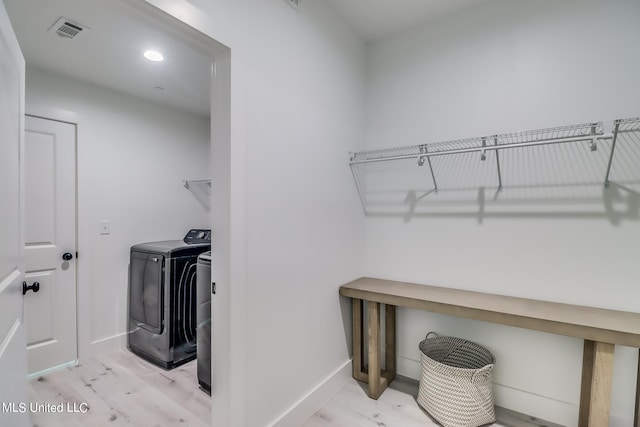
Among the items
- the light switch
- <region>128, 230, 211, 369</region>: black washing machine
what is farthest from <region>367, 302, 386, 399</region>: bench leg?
the light switch

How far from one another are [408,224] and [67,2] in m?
2.50

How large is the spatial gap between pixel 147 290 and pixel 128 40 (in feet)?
6.41

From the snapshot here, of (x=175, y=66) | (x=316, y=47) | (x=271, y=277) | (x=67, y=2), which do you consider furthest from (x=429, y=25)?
(x=67, y=2)

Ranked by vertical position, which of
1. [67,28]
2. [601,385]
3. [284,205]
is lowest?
[601,385]

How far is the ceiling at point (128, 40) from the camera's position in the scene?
5.50 feet

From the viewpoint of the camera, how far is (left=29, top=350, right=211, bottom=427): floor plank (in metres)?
1.83

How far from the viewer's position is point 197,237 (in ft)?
10.3

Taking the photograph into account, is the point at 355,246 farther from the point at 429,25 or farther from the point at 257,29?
the point at 429,25

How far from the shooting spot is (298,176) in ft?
5.82

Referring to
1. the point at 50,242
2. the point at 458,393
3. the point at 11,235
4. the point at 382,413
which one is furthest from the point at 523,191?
the point at 50,242

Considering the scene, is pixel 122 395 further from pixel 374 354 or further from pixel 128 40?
pixel 128 40

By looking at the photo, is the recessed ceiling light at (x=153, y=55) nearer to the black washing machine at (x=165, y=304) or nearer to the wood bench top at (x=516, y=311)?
the black washing machine at (x=165, y=304)

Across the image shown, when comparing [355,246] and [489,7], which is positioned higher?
[489,7]

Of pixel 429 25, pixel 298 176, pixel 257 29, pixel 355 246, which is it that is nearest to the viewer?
pixel 257 29
